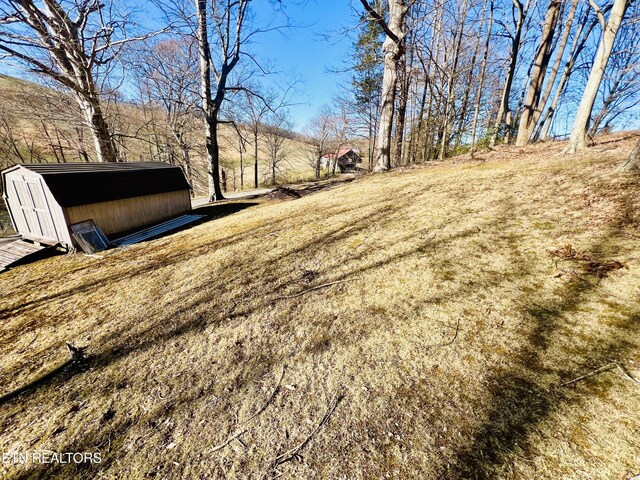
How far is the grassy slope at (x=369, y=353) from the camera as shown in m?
1.74

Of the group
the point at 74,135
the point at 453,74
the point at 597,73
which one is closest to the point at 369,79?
the point at 453,74

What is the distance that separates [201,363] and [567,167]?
7.83m

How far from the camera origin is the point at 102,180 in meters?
7.47

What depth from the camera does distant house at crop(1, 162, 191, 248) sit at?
21.5 feet

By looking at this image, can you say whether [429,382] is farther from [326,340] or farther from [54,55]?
[54,55]

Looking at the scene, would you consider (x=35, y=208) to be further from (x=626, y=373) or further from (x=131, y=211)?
(x=626, y=373)

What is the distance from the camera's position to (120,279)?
185 inches

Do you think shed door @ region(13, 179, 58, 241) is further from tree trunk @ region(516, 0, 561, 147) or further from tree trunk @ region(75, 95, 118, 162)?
tree trunk @ region(516, 0, 561, 147)

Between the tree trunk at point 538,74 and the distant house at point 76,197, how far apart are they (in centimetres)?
1536

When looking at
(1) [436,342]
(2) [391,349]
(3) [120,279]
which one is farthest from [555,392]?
(3) [120,279]

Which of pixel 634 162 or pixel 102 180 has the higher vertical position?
pixel 634 162

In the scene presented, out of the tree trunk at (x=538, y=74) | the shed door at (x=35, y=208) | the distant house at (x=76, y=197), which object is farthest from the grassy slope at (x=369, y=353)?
the tree trunk at (x=538, y=74)

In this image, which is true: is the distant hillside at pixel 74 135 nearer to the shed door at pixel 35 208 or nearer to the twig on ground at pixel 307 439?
the shed door at pixel 35 208

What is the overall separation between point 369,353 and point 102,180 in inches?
359
